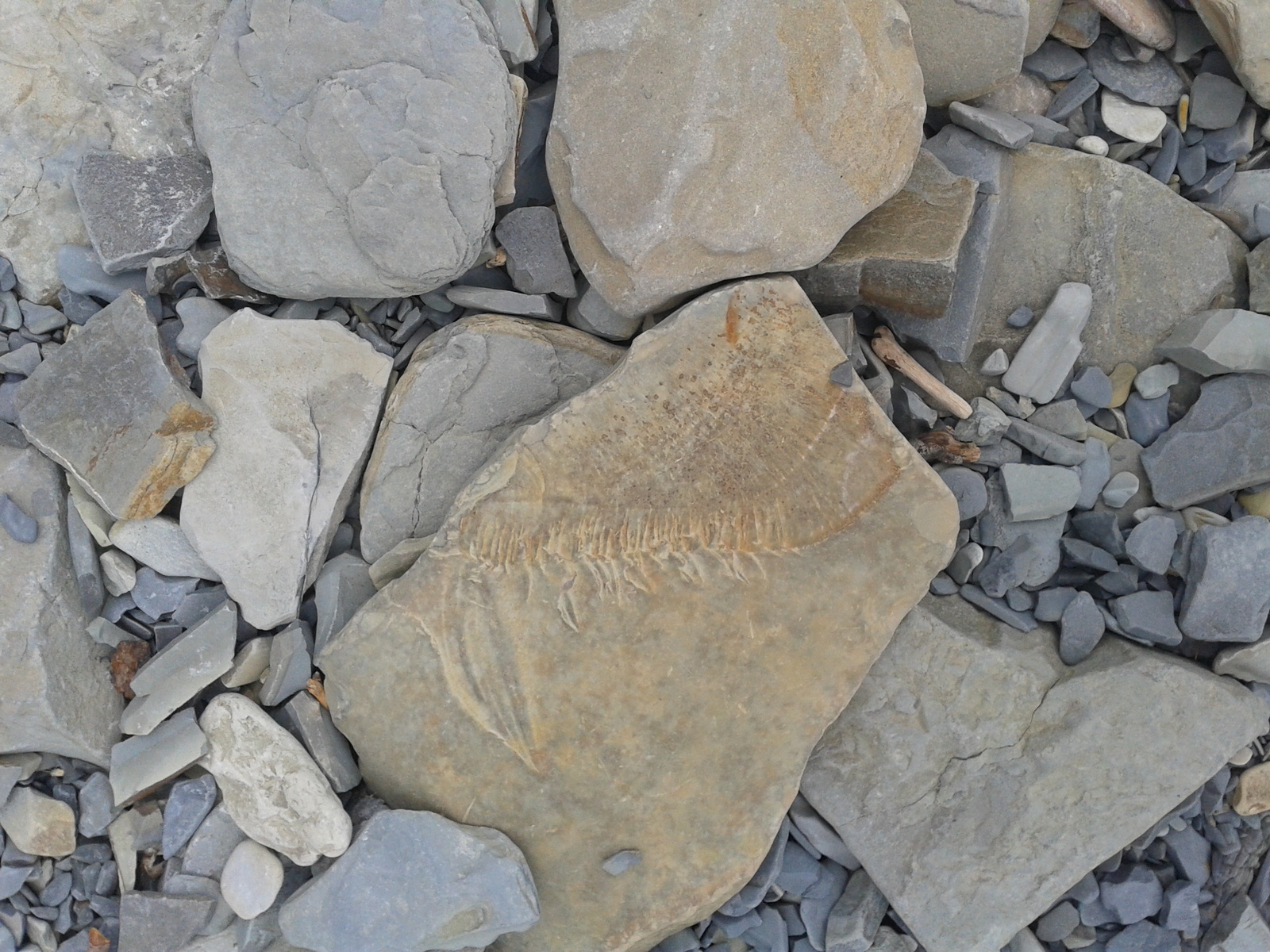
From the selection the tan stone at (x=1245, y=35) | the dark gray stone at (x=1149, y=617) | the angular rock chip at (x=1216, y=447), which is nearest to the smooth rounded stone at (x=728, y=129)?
the tan stone at (x=1245, y=35)

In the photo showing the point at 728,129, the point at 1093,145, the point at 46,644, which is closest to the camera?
the point at 728,129

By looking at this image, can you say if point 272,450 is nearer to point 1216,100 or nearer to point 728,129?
point 728,129

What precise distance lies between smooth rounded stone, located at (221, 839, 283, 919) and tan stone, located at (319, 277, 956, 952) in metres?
0.41

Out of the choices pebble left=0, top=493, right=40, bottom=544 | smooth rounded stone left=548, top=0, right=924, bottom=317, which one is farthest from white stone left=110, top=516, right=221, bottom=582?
smooth rounded stone left=548, top=0, right=924, bottom=317

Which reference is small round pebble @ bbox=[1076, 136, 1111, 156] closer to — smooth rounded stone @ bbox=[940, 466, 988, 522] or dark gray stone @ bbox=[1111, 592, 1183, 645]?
smooth rounded stone @ bbox=[940, 466, 988, 522]

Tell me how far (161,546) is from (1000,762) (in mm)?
1754

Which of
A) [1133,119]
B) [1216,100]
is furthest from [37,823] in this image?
[1216,100]

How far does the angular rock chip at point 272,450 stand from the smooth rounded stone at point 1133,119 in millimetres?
1724

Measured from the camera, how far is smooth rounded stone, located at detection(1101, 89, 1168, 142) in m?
2.23

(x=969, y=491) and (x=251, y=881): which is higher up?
(x=969, y=491)

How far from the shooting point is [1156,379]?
2.17 metres

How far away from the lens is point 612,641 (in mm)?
1908

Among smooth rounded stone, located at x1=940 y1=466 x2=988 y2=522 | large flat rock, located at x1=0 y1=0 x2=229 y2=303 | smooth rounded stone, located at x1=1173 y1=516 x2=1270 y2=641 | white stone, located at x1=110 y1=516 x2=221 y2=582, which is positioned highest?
large flat rock, located at x1=0 y1=0 x2=229 y2=303

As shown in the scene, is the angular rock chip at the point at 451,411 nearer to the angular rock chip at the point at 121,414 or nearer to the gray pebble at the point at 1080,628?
the angular rock chip at the point at 121,414
